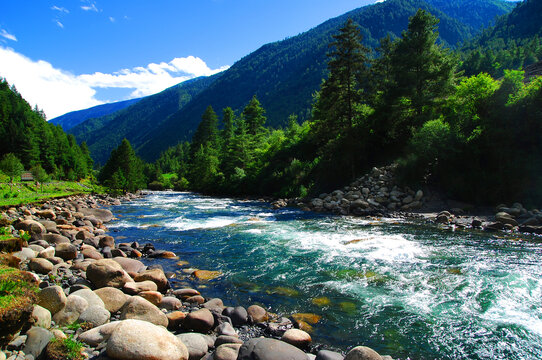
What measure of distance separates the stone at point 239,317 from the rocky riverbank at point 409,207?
14221mm

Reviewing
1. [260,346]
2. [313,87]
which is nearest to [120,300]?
[260,346]

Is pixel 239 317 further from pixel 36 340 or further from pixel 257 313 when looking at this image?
pixel 36 340

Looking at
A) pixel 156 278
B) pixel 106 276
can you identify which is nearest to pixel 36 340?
pixel 106 276

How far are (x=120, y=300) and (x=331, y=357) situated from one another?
15.9ft

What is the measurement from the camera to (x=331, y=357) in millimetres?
4746

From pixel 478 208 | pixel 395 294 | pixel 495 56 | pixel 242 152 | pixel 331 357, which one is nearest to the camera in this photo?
pixel 331 357

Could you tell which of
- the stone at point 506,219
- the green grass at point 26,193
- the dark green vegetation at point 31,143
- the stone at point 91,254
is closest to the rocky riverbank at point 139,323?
the stone at point 91,254

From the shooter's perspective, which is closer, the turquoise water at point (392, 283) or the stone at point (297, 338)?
the stone at point (297, 338)

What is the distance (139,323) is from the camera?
15.9 ft

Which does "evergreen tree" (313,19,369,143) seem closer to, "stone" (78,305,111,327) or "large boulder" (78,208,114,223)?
"large boulder" (78,208,114,223)

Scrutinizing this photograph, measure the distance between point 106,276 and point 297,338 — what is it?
210 inches

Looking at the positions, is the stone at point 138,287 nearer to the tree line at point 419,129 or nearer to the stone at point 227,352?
the stone at point 227,352

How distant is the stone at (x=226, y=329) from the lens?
577cm

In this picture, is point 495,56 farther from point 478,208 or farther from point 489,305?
point 489,305
